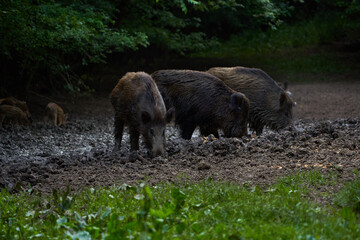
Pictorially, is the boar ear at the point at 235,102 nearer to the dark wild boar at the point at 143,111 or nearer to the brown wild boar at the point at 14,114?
the dark wild boar at the point at 143,111

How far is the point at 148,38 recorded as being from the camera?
17.6 meters

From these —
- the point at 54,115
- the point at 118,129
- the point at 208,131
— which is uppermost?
the point at 118,129

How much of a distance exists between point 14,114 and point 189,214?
829cm

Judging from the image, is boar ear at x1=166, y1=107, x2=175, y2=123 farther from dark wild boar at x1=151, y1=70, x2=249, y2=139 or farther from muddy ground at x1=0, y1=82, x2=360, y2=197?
dark wild boar at x1=151, y1=70, x2=249, y2=139

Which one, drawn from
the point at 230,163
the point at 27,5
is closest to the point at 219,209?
the point at 230,163

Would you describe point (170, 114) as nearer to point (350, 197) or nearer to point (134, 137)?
point (134, 137)

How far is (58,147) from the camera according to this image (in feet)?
31.0

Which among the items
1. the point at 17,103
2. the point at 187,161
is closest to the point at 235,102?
the point at 187,161

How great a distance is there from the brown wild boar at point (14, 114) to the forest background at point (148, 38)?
1.17 metres

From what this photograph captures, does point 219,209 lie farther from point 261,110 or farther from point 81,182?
point 261,110

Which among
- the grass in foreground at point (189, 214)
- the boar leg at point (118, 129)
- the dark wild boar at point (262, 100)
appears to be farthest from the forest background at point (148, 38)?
the grass in foreground at point (189, 214)

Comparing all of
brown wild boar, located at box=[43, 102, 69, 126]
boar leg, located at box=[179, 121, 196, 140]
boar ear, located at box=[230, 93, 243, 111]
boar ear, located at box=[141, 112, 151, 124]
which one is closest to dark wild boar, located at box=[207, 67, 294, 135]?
boar ear, located at box=[230, 93, 243, 111]

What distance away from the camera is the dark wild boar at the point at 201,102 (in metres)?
8.84

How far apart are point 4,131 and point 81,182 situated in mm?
5459
